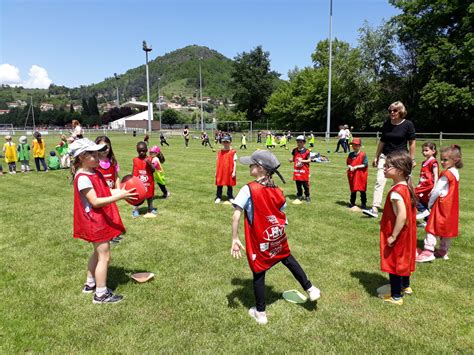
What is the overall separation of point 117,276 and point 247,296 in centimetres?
198

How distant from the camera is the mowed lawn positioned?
3.56 metres

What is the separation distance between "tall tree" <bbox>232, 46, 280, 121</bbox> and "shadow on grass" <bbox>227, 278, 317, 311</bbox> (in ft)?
267

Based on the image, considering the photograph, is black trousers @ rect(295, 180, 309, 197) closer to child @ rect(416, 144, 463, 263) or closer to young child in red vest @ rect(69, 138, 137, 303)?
child @ rect(416, 144, 463, 263)

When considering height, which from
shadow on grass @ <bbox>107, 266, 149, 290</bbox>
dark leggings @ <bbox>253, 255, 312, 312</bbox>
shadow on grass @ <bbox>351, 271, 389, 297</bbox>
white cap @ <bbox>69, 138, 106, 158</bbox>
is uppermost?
white cap @ <bbox>69, 138, 106, 158</bbox>

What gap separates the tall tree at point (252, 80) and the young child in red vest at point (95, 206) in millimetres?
81756

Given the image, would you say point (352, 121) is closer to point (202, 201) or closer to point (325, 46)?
point (325, 46)

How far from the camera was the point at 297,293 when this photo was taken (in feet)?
14.7

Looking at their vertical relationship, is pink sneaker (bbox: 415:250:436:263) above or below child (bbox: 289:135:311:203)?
below

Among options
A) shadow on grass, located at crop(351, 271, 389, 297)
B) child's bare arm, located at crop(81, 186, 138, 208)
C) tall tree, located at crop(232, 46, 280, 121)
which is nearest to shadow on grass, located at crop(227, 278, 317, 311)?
shadow on grass, located at crop(351, 271, 389, 297)

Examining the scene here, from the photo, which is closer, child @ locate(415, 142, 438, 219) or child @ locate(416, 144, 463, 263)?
child @ locate(416, 144, 463, 263)

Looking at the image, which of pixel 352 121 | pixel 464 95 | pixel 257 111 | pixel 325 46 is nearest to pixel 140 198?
pixel 464 95

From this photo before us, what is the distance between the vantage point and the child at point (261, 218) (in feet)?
12.0

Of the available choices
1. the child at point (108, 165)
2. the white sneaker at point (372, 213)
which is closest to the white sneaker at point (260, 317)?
the child at point (108, 165)

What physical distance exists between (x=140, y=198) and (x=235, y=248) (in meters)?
1.51
